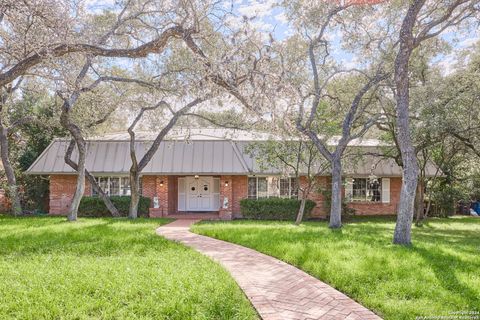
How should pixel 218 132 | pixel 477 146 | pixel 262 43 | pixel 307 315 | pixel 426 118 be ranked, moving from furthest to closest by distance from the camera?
pixel 218 132 → pixel 477 146 → pixel 426 118 → pixel 262 43 → pixel 307 315

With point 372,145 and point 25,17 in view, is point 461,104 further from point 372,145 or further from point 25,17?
point 25,17

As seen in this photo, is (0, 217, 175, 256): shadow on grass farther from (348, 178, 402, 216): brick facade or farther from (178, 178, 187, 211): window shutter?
(348, 178, 402, 216): brick facade

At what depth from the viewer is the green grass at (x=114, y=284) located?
4.78 meters

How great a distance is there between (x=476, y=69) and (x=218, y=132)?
44.7ft

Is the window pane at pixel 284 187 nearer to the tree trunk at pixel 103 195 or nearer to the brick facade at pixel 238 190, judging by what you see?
the brick facade at pixel 238 190

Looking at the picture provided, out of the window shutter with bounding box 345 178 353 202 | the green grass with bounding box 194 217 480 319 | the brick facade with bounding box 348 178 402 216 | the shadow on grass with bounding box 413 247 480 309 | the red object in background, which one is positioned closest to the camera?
the green grass with bounding box 194 217 480 319

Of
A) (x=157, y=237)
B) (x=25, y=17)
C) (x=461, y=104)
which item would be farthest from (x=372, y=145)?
(x=25, y=17)

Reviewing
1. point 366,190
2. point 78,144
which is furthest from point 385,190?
point 78,144

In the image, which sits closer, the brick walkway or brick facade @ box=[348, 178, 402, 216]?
the brick walkway

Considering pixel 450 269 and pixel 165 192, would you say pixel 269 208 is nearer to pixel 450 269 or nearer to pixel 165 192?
pixel 165 192

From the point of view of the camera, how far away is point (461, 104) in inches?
509

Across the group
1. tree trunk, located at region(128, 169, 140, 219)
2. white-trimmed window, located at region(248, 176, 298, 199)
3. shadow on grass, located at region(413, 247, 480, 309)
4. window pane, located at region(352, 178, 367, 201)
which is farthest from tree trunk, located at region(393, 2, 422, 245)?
window pane, located at region(352, 178, 367, 201)

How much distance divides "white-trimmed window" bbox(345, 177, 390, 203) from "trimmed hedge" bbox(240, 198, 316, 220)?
11.8ft

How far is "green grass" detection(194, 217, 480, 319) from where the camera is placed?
5.21 meters
